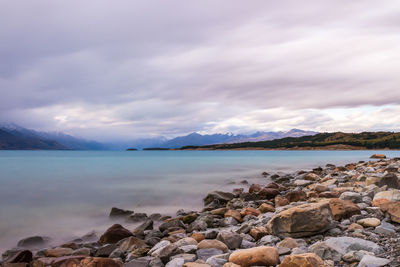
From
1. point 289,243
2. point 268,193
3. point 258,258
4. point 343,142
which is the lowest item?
point 268,193

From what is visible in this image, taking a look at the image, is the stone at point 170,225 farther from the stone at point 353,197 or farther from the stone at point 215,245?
the stone at point 353,197

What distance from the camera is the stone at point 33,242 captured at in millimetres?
9805

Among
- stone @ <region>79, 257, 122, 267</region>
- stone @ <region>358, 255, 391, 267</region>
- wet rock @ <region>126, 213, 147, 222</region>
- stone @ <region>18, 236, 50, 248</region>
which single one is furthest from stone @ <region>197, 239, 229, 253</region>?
wet rock @ <region>126, 213, 147, 222</region>

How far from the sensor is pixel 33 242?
10078 mm

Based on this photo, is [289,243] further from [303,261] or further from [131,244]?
[131,244]

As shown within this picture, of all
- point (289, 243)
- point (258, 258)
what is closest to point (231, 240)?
point (289, 243)

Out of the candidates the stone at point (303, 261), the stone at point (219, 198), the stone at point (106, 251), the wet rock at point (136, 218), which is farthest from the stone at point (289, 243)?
the stone at point (219, 198)

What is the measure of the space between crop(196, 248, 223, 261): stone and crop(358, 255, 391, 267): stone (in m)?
2.93

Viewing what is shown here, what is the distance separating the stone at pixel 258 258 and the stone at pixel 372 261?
1.44 meters

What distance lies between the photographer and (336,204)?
28.0ft

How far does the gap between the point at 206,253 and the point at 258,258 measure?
1561 mm

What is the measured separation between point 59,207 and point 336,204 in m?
15.2

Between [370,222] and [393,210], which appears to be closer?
[370,222]

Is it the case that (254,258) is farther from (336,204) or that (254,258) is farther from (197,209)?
(197,209)
